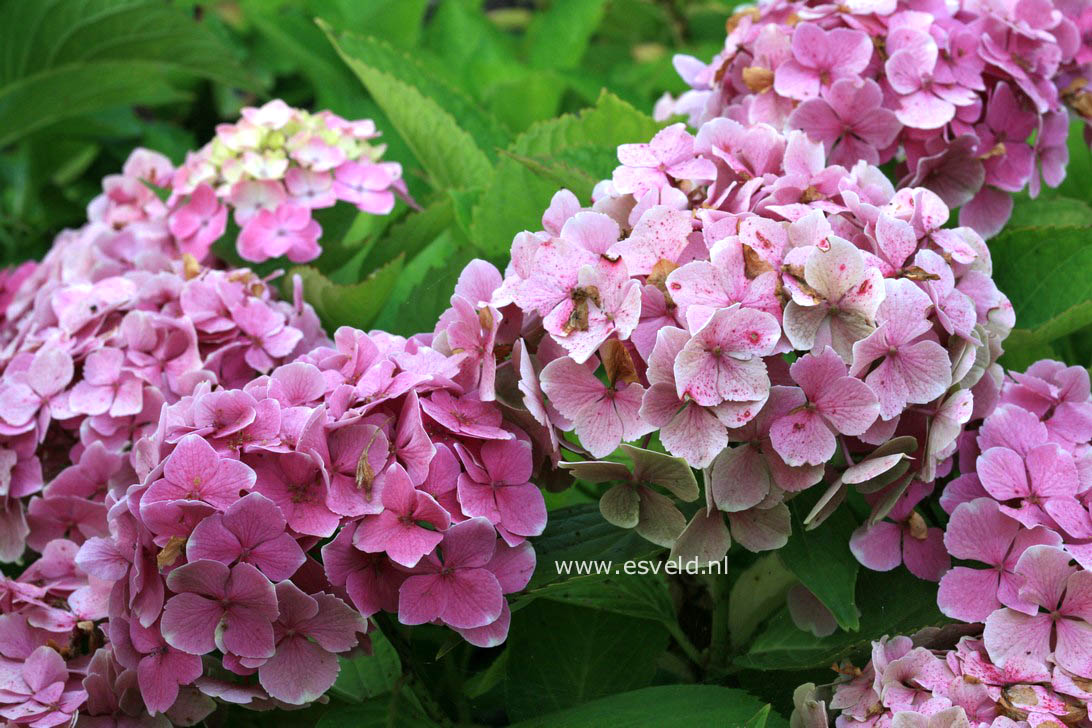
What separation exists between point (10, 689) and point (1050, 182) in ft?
3.00

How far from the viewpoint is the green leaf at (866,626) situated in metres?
0.75

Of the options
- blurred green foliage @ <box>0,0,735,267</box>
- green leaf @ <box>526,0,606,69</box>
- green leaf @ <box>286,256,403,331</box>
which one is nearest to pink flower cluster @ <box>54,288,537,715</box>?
green leaf @ <box>286,256,403,331</box>

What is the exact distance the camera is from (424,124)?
1166 mm

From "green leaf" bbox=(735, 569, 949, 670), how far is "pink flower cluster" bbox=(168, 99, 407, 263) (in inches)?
21.7

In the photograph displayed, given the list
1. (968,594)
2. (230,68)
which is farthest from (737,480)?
(230,68)

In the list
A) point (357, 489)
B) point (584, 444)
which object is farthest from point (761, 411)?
point (357, 489)

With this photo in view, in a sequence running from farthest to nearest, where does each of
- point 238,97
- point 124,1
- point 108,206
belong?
point 238,97
point 124,1
point 108,206

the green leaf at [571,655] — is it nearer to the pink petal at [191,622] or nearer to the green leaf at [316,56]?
the pink petal at [191,622]

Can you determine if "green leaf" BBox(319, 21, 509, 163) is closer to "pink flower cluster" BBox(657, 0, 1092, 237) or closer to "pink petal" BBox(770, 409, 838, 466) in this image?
"pink flower cluster" BBox(657, 0, 1092, 237)

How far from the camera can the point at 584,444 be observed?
25.9 inches

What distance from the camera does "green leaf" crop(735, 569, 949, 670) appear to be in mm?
755

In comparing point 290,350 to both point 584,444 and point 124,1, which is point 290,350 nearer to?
point 584,444

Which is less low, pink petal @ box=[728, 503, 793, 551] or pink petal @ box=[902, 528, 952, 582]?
pink petal @ box=[728, 503, 793, 551]

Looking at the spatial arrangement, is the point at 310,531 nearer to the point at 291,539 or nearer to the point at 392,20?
the point at 291,539
